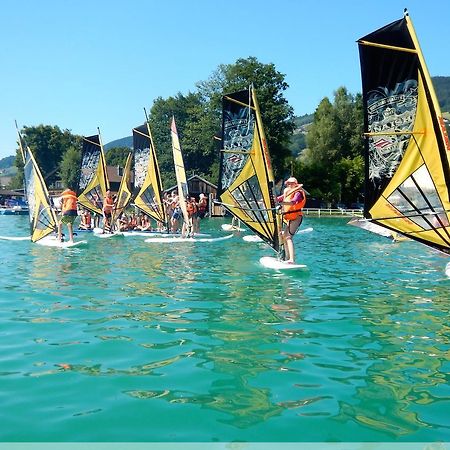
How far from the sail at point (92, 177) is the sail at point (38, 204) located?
365 inches

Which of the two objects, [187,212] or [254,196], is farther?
[187,212]

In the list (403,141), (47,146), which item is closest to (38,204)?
(403,141)

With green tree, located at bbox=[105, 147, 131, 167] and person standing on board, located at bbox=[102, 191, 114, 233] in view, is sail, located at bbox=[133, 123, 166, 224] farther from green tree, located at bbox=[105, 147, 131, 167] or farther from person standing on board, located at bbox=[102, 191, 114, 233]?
green tree, located at bbox=[105, 147, 131, 167]

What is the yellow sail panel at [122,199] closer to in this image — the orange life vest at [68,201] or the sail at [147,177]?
the sail at [147,177]

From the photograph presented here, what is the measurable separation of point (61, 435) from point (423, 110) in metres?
9.22

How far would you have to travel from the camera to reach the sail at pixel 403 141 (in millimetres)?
10914

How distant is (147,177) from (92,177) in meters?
4.22

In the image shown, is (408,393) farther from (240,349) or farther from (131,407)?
(131,407)

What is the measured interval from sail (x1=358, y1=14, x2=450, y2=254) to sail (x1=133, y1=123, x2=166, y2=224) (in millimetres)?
17451

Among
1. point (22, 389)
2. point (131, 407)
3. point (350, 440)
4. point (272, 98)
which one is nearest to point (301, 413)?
point (350, 440)

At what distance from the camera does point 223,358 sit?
6164 mm

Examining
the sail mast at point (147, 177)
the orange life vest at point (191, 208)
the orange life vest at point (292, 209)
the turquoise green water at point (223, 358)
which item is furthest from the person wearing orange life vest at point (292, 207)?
the sail mast at point (147, 177)

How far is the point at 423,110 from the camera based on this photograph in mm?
11078

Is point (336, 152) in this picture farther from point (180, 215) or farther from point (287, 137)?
point (180, 215)
